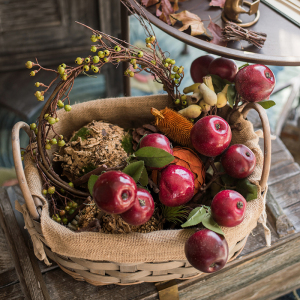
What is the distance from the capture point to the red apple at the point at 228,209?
52 cm

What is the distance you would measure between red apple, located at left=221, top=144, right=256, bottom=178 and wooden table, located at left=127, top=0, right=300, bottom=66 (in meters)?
0.24

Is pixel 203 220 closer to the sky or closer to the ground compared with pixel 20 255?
closer to the sky

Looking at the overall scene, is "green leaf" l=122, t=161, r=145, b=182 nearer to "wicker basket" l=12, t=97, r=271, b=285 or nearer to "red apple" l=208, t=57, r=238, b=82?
"wicker basket" l=12, t=97, r=271, b=285

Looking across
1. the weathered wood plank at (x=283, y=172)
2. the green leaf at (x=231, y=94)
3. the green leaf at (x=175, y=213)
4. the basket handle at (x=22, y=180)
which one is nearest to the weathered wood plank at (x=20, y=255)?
the basket handle at (x=22, y=180)

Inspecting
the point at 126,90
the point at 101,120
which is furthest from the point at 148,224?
the point at 126,90

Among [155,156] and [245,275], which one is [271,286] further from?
[155,156]

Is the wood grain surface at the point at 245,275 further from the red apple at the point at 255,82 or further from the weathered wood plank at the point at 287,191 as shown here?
the red apple at the point at 255,82

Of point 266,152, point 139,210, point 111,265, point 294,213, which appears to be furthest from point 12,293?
point 294,213

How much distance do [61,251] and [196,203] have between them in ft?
0.99

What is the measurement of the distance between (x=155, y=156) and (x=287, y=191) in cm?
53

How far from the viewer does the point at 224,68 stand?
74 centimetres

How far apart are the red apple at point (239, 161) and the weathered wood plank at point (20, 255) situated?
490mm

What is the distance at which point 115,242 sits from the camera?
1.75ft

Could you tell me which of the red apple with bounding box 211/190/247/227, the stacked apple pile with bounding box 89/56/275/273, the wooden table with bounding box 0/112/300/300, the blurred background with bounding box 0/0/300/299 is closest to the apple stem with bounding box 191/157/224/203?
the stacked apple pile with bounding box 89/56/275/273
